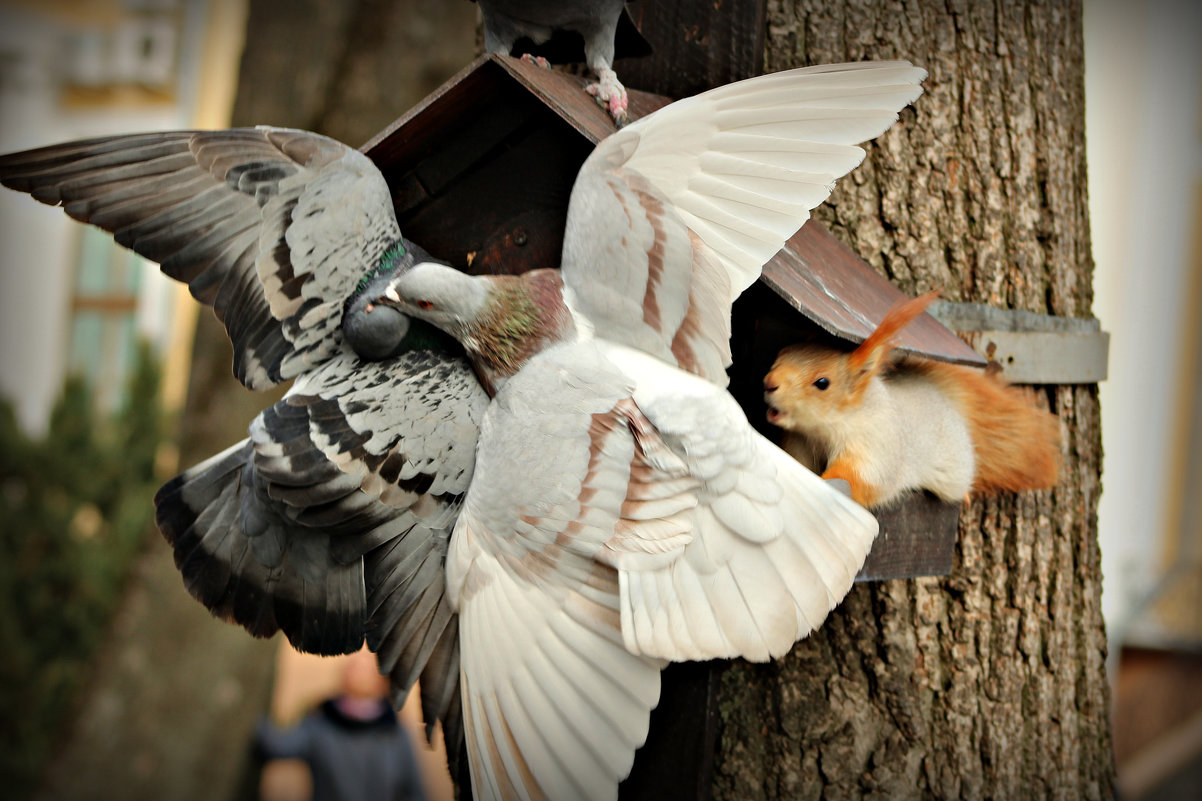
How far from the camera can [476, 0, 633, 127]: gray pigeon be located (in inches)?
58.6

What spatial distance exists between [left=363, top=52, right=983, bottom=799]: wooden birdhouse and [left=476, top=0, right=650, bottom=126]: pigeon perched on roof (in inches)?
1.5

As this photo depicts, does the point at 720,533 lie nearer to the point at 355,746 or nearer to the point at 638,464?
the point at 638,464

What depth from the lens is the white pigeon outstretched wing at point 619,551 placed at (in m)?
1.22

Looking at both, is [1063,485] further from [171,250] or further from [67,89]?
[67,89]

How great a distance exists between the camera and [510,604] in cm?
127

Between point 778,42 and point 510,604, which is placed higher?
point 778,42

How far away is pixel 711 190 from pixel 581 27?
455mm

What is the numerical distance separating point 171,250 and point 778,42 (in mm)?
1186

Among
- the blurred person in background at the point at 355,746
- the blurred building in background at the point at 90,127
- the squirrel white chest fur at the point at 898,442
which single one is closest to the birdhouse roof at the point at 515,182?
the squirrel white chest fur at the point at 898,442

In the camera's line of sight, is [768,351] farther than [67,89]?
No

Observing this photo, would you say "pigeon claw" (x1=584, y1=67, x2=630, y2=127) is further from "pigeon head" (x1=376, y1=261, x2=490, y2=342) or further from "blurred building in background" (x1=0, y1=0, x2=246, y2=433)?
"blurred building in background" (x1=0, y1=0, x2=246, y2=433)

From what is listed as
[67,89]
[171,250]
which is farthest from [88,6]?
[171,250]

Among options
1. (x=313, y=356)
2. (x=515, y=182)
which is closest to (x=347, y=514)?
(x=313, y=356)

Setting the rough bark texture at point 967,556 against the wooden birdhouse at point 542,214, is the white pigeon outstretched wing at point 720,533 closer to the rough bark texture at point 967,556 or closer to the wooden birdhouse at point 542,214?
the wooden birdhouse at point 542,214
